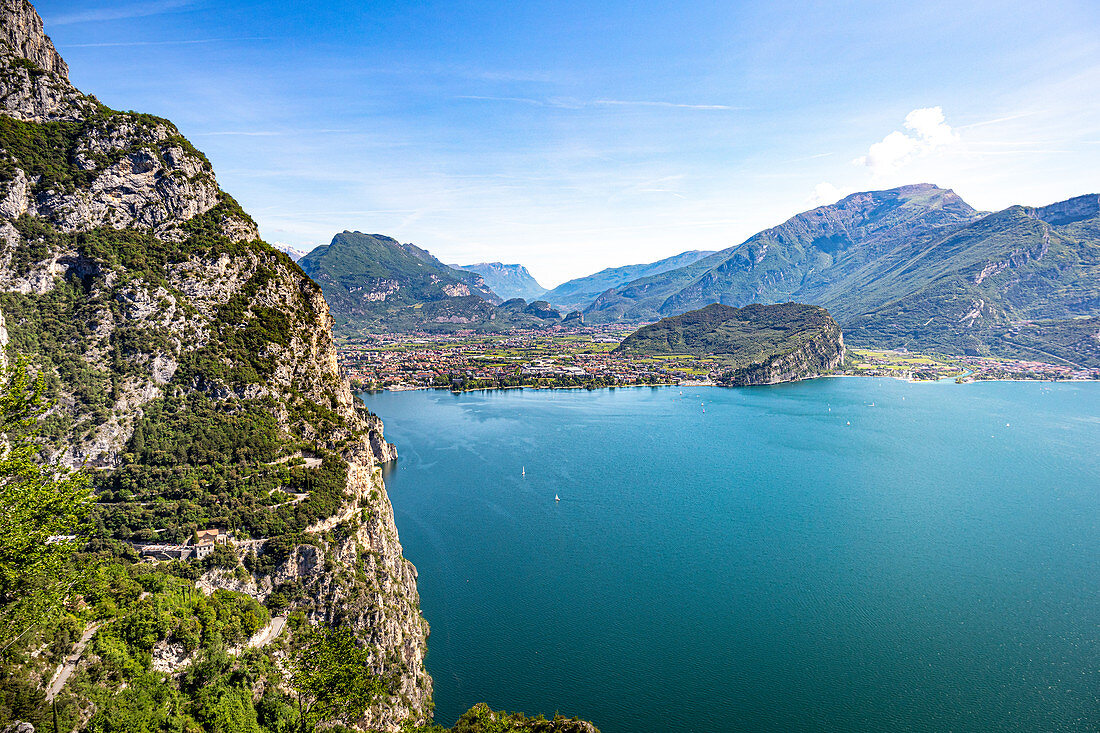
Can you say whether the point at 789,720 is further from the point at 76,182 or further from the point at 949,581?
the point at 76,182

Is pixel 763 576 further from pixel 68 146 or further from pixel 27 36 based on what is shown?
pixel 27 36

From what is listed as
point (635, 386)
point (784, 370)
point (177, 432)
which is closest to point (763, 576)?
point (177, 432)

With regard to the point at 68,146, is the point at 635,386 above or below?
below

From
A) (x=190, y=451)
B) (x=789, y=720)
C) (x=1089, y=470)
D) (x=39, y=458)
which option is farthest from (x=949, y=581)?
(x=39, y=458)

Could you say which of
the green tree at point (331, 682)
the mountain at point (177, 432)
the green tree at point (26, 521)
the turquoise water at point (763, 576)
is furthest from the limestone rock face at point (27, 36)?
the turquoise water at point (763, 576)

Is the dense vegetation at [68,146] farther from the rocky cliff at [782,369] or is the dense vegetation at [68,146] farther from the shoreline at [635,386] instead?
the rocky cliff at [782,369]

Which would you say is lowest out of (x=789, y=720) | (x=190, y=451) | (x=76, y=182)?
(x=789, y=720)
